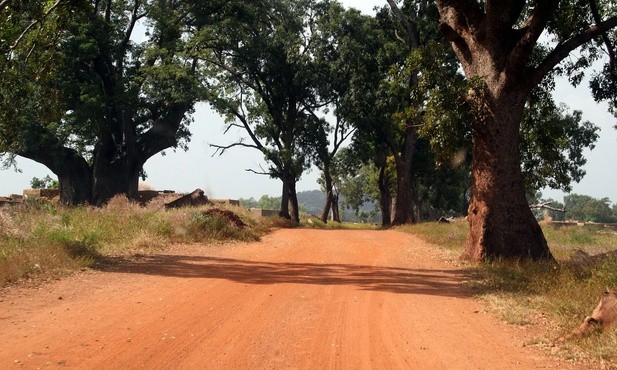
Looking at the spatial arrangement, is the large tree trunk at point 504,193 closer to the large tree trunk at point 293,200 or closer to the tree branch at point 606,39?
the tree branch at point 606,39

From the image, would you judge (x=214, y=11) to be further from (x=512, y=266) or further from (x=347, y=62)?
(x=512, y=266)

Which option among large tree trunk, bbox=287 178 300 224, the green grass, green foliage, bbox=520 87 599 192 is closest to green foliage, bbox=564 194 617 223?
the green grass

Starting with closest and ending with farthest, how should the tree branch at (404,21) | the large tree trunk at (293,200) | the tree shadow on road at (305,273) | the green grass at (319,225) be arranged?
the tree shadow on road at (305,273) → the tree branch at (404,21) → the green grass at (319,225) → the large tree trunk at (293,200)

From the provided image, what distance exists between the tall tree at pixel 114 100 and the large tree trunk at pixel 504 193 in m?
21.3

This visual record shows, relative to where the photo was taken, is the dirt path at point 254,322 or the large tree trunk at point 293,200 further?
the large tree trunk at point 293,200

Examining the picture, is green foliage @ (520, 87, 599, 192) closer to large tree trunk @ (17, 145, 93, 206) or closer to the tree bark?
the tree bark

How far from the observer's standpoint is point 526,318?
7969 mm

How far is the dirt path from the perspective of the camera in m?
6.06

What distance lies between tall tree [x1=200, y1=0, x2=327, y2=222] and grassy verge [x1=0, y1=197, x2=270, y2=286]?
15219 mm

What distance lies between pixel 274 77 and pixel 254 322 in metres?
30.7

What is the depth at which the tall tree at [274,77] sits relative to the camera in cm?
3591

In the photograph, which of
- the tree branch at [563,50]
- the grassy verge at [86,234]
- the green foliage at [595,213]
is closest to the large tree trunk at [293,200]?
the grassy verge at [86,234]

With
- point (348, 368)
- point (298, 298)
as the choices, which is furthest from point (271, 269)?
point (348, 368)

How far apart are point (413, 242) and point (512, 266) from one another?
787 centimetres
